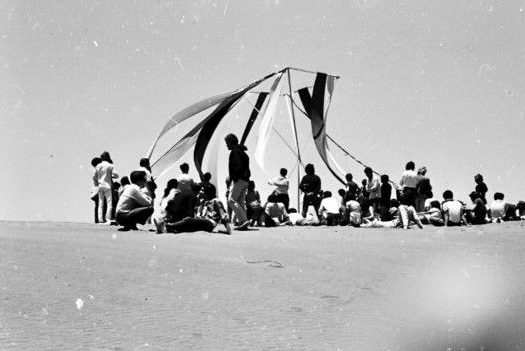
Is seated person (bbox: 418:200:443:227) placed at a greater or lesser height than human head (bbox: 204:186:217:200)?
lesser

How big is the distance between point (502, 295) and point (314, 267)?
2148 millimetres

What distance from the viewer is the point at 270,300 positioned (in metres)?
6.03

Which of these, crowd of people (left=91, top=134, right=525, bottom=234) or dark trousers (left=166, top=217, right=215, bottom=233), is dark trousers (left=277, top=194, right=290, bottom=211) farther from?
dark trousers (left=166, top=217, right=215, bottom=233)

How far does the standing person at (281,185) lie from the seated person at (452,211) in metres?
3.45

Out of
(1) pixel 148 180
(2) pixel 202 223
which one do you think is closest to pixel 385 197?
(2) pixel 202 223

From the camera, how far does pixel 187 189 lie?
12281mm

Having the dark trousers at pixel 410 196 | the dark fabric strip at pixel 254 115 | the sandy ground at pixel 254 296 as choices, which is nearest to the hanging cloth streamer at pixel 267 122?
the dark fabric strip at pixel 254 115

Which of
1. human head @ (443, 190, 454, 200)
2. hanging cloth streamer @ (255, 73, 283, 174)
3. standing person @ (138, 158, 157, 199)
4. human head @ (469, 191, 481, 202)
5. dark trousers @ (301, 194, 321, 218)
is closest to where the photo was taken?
standing person @ (138, 158, 157, 199)

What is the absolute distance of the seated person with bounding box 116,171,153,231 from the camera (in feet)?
38.9

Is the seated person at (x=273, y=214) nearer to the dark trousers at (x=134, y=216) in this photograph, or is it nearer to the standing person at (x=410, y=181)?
the standing person at (x=410, y=181)

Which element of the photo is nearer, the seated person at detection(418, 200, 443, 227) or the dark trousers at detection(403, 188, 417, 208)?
the dark trousers at detection(403, 188, 417, 208)

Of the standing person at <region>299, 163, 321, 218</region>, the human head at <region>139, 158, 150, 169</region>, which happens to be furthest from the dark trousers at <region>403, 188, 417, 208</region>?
the human head at <region>139, 158, 150, 169</region>

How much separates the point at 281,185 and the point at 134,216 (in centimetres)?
485

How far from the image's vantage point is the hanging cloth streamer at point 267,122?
18748 mm
